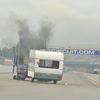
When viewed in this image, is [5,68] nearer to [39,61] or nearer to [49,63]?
[49,63]

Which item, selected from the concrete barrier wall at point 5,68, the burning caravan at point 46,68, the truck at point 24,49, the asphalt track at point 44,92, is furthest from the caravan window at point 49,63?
the concrete barrier wall at point 5,68

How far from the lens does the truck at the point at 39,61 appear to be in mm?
19297

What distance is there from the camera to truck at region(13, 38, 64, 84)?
1930 cm

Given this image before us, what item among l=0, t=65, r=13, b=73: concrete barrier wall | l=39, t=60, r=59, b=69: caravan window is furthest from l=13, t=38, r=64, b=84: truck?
l=0, t=65, r=13, b=73: concrete barrier wall

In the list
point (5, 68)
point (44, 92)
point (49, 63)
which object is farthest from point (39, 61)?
point (5, 68)

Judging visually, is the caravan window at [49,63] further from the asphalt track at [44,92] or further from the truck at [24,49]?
the asphalt track at [44,92]

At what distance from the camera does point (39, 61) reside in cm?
1894

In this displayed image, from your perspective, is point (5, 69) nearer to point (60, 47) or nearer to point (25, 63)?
point (60, 47)

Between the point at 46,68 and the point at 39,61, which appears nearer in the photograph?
the point at 39,61

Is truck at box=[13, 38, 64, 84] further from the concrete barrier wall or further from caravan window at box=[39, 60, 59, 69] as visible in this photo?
the concrete barrier wall

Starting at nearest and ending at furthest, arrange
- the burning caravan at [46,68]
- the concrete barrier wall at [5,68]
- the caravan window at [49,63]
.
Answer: the burning caravan at [46,68] < the caravan window at [49,63] < the concrete barrier wall at [5,68]

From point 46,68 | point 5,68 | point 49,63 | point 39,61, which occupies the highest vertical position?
point 39,61

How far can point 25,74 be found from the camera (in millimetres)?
23406

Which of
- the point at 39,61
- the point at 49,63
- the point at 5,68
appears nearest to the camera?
the point at 39,61
